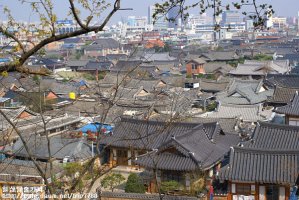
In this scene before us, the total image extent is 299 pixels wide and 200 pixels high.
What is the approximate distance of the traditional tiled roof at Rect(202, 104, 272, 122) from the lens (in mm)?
20000

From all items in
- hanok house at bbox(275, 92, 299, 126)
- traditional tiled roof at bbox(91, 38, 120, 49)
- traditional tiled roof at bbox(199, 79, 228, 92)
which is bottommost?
traditional tiled roof at bbox(199, 79, 228, 92)

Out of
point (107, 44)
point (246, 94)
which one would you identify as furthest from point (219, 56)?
point (246, 94)

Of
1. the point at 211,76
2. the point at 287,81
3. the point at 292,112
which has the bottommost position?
the point at 211,76

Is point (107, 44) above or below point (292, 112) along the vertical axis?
above

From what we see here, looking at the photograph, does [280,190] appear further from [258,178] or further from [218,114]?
[218,114]

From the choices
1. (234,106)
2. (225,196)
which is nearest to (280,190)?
(225,196)

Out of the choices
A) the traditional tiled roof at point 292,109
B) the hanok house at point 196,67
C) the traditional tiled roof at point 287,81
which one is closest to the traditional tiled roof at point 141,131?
the traditional tiled roof at point 292,109

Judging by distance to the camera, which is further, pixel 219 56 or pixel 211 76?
pixel 219 56

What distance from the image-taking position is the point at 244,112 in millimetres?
20500

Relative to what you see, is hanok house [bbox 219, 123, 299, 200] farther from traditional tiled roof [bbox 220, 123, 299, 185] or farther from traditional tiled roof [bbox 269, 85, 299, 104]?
traditional tiled roof [bbox 269, 85, 299, 104]

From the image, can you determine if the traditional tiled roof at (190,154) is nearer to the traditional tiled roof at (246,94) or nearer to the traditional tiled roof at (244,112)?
the traditional tiled roof at (244,112)

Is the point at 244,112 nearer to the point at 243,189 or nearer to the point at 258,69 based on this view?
the point at 243,189

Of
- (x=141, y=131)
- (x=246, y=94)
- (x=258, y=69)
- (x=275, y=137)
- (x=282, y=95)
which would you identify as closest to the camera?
(x=275, y=137)

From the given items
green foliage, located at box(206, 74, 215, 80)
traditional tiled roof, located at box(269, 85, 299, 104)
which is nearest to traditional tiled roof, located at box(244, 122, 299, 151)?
traditional tiled roof, located at box(269, 85, 299, 104)
